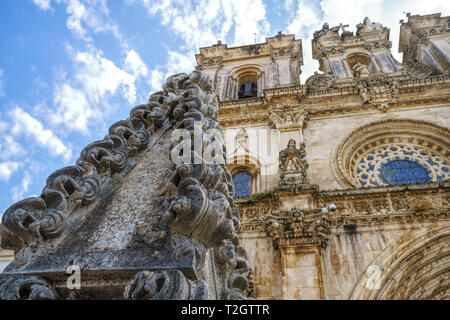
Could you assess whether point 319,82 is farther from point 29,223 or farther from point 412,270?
point 29,223

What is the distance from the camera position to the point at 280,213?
819 centimetres

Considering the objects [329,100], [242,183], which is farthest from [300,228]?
[329,100]

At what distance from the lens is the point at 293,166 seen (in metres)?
9.52

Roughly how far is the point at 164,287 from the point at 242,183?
9.98m

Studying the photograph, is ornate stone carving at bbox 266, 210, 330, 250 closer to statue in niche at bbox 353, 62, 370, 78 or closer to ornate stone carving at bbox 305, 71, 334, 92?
ornate stone carving at bbox 305, 71, 334, 92

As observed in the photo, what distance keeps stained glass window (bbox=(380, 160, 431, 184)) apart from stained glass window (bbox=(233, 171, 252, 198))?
179 inches

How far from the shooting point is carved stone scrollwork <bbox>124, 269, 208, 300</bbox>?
1452 millimetres

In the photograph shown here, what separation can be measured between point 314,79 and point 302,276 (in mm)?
11340

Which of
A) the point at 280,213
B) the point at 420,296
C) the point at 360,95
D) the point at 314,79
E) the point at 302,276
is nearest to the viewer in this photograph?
the point at 302,276

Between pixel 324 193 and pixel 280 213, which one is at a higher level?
pixel 324 193

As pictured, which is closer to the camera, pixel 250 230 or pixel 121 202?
pixel 121 202

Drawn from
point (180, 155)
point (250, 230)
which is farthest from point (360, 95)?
point (180, 155)

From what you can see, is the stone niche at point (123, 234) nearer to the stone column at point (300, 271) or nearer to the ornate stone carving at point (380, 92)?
the stone column at point (300, 271)
